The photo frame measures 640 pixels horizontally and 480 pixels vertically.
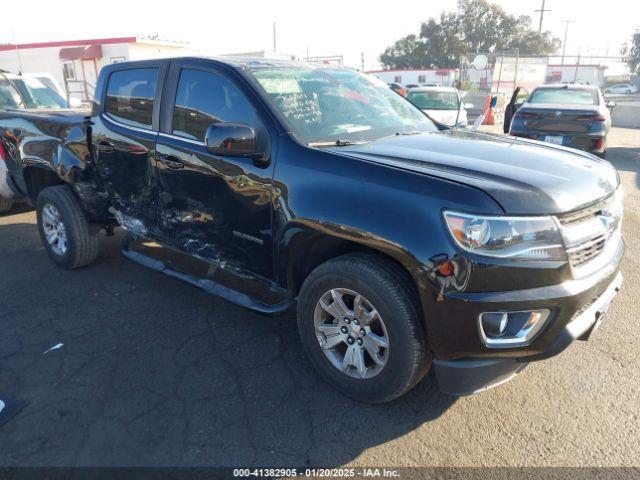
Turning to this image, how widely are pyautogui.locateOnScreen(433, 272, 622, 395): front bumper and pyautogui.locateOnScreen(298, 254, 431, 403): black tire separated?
0.15 m

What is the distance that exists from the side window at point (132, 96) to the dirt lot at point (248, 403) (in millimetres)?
1542

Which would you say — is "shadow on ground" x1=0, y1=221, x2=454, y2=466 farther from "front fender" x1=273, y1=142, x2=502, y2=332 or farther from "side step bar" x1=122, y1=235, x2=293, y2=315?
"front fender" x1=273, y1=142, x2=502, y2=332

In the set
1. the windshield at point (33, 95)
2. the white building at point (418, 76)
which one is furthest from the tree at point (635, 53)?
the windshield at point (33, 95)

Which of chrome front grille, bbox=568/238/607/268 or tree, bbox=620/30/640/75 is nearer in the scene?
chrome front grille, bbox=568/238/607/268

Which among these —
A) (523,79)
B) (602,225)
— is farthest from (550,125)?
(523,79)

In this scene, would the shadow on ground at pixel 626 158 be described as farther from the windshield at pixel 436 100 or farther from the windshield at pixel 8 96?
the windshield at pixel 8 96

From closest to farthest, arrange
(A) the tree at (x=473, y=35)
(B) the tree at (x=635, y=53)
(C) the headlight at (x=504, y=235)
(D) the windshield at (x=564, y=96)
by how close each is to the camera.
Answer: (C) the headlight at (x=504, y=235) → (D) the windshield at (x=564, y=96) → (B) the tree at (x=635, y=53) → (A) the tree at (x=473, y=35)

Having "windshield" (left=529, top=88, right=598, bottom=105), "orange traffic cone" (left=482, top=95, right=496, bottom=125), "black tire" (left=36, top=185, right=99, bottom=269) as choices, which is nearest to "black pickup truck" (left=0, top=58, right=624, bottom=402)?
"black tire" (left=36, top=185, right=99, bottom=269)

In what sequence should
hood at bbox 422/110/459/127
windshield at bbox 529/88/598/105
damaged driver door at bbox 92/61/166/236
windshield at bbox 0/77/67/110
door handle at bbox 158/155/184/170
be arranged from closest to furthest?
door handle at bbox 158/155/184/170
damaged driver door at bbox 92/61/166/236
windshield at bbox 0/77/67/110
windshield at bbox 529/88/598/105
hood at bbox 422/110/459/127

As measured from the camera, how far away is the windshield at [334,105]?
10.1 ft

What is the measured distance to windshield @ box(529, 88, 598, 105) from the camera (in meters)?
10.3

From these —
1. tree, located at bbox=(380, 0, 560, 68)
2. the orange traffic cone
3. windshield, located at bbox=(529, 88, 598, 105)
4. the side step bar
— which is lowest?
the side step bar

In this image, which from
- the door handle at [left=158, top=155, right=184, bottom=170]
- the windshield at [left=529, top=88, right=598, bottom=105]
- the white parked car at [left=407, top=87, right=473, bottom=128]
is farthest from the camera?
the white parked car at [left=407, top=87, right=473, bottom=128]

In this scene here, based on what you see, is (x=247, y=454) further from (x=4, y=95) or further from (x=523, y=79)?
(x=523, y=79)
